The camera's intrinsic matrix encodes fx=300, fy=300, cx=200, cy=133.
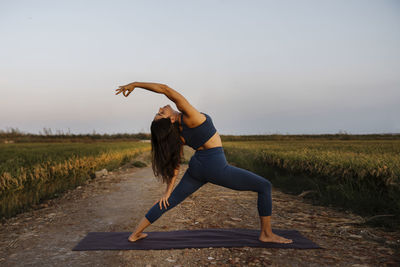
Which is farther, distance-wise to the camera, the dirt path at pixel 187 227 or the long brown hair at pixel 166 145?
the long brown hair at pixel 166 145

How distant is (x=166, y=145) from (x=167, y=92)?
68 centimetres

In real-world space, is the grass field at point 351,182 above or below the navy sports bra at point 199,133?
below

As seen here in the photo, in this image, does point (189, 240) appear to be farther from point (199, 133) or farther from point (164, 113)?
point (164, 113)

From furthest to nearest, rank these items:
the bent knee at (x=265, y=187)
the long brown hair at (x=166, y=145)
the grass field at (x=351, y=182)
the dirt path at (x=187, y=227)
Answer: the grass field at (x=351, y=182) → the bent knee at (x=265, y=187) → the long brown hair at (x=166, y=145) → the dirt path at (x=187, y=227)

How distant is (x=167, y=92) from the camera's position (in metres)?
2.69

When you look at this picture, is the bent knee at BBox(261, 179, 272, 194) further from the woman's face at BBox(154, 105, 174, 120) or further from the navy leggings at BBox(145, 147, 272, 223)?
the woman's face at BBox(154, 105, 174, 120)

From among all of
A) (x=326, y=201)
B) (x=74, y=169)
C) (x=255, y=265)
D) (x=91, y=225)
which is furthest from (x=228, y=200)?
(x=74, y=169)

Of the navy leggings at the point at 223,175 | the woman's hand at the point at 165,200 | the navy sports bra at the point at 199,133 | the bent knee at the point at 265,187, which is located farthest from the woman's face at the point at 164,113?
the bent knee at the point at 265,187

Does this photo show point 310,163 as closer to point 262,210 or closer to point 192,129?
point 262,210

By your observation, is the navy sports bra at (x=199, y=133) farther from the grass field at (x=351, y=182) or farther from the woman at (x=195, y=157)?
the grass field at (x=351, y=182)

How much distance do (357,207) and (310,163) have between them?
2.26m

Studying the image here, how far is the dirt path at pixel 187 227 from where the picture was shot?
299 cm

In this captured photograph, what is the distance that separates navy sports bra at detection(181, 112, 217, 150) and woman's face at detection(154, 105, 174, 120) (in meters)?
0.20

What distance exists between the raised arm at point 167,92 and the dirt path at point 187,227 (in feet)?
4.91
